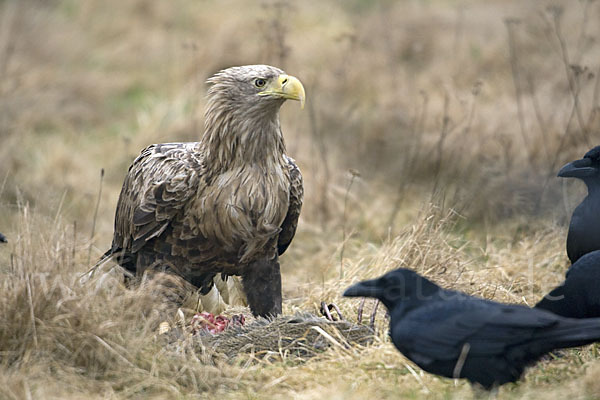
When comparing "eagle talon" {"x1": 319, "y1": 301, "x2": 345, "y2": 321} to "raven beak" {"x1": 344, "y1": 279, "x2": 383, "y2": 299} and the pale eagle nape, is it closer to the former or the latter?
the pale eagle nape

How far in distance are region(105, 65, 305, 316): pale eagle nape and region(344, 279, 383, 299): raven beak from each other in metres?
1.14

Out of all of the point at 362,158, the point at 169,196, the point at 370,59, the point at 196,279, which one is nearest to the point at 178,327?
the point at 196,279

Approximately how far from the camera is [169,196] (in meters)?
4.80

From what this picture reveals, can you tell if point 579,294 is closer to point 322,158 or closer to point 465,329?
point 465,329

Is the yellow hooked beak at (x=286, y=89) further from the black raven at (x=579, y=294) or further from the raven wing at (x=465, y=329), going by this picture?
the black raven at (x=579, y=294)

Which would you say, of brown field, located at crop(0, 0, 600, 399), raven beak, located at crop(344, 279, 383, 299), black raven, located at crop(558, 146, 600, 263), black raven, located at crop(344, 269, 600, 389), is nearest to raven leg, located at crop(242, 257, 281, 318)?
brown field, located at crop(0, 0, 600, 399)

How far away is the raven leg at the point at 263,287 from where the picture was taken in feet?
16.4

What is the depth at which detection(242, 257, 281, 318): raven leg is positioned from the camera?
4.99 meters

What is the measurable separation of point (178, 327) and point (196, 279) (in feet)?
1.28

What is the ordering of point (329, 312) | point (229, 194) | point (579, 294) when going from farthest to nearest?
point (329, 312) < point (229, 194) < point (579, 294)

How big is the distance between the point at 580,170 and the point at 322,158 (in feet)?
12.2

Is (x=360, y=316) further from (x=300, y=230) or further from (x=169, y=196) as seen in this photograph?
(x=300, y=230)

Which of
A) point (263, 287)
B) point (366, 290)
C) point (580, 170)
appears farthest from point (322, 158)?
point (366, 290)

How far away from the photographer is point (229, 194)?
4.75 meters
